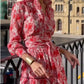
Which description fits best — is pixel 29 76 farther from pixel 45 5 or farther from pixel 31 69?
pixel 45 5

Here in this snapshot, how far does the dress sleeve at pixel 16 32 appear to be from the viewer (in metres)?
1.59

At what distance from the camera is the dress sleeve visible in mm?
1592

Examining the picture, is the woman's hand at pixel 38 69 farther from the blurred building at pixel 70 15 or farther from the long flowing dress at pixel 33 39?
the blurred building at pixel 70 15

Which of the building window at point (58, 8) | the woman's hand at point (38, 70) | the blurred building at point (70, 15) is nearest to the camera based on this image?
the woman's hand at point (38, 70)

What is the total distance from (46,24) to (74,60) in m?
0.48

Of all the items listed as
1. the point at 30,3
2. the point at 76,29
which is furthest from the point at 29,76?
the point at 76,29

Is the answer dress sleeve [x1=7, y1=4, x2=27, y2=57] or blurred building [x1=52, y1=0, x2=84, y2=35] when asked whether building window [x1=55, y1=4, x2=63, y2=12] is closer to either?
blurred building [x1=52, y1=0, x2=84, y2=35]

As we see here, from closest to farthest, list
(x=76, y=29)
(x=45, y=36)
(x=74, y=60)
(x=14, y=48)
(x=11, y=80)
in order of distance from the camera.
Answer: (x=14, y=48) → (x=45, y=36) → (x=11, y=80) → (x=74, y=60) → (x=76, y=29)

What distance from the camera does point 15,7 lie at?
5.30ft

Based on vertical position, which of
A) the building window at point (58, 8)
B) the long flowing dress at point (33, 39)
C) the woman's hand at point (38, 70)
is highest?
the building window at point (58, 8)

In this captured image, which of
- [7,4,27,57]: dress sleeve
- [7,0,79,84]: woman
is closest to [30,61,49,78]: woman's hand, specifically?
[7,0,79,84]: woman

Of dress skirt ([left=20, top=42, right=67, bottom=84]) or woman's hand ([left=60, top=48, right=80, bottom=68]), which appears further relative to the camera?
woman's hand ([left=60, top=48, right=80, bottom=68])

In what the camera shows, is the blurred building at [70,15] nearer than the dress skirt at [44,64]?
No

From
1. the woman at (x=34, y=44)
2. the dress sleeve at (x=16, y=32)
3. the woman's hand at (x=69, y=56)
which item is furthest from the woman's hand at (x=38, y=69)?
the woman's hand at (x=69, y=56)
